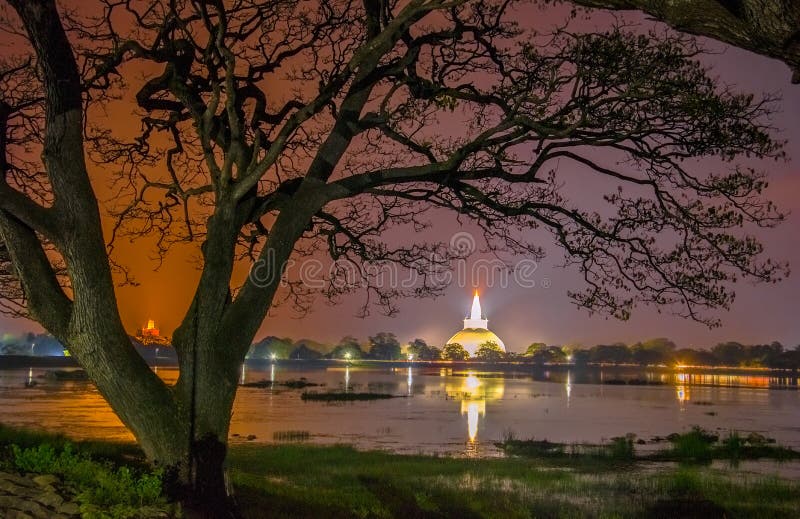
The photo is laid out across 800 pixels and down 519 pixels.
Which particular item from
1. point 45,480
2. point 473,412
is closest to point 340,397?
point 473,412

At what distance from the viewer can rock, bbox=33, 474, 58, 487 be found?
862cm

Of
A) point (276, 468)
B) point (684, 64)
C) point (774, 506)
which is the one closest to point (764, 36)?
point (684, 64)

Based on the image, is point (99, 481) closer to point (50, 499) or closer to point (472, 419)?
point (50, 499)

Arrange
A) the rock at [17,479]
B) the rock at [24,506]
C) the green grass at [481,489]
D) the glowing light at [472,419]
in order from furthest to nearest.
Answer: the glowing light at [472,419], the green grass at [481,489], the rock at [17,479], the rock at [24,506]

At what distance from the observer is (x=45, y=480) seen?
342 inches

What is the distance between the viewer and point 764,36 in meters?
4.68

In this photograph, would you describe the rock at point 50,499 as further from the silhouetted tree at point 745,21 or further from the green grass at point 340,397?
the green grass at point 340,397

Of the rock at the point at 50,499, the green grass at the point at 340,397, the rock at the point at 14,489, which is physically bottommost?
the green grass at the point at 340,397

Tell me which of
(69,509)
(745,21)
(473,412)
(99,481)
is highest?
(745,21)

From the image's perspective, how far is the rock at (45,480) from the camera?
8617 mm

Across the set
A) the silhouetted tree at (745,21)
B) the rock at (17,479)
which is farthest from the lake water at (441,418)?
the silhouetted tree at (745,21)

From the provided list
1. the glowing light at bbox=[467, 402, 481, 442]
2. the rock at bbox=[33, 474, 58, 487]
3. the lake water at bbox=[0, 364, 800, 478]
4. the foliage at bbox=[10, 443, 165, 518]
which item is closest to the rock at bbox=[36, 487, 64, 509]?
the foliage at bbox=[10, 443, 165, 518]

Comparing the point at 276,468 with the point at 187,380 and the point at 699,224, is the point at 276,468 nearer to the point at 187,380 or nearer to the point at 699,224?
the point at 187,380

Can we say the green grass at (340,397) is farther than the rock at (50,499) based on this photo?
Yes
